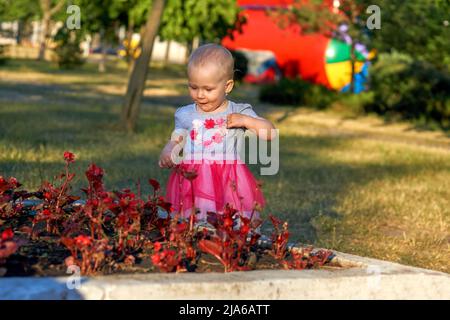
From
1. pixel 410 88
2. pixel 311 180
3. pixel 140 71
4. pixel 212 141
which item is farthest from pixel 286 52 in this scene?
pixel 212 141

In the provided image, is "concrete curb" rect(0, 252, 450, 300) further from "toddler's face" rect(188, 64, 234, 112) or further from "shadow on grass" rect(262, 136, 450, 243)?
"shadow on grass" rect(262, 136, 450, 243)

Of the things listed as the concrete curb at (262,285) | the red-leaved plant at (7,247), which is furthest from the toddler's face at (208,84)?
the red-leaved plant at (7,247)

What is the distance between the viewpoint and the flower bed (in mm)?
4590

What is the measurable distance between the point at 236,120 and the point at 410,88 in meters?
18.3

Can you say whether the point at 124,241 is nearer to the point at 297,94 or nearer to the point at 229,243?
the point at 229,243

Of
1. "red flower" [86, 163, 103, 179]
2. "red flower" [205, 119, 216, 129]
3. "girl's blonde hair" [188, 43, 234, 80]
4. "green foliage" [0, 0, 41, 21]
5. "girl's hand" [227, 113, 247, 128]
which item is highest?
"green foliage" [0, 0, 41, 21]

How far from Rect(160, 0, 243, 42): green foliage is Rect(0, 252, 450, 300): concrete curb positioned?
20206 mm

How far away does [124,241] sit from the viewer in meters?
4.99

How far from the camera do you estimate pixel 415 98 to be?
78.3 ft

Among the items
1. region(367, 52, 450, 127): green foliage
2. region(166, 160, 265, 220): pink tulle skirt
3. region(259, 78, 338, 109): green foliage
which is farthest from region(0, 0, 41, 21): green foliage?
region(166, 160, 265, 220): pink tulle skirt

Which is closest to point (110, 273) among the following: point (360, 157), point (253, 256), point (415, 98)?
point (253, 256)

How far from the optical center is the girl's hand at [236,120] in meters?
5.82

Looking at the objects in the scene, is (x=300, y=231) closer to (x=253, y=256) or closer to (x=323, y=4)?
(x=253, y=256)

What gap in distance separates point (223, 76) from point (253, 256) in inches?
51.9
